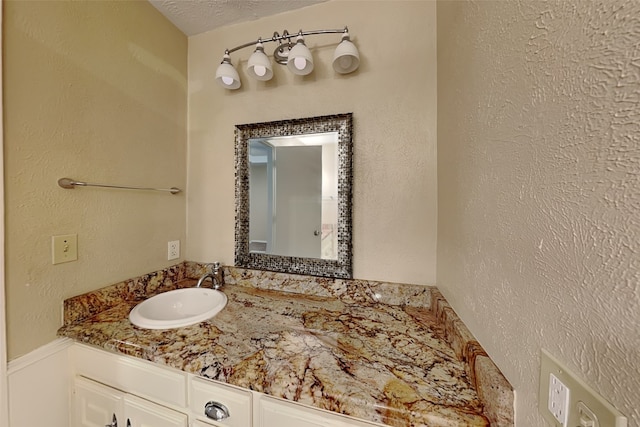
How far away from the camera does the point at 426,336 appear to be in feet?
2.61

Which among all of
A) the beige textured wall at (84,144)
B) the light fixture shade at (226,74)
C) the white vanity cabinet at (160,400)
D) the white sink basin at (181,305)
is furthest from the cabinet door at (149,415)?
the light fixture shade at (226,74)

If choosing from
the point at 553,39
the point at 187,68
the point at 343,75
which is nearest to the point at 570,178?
the point at 553,39

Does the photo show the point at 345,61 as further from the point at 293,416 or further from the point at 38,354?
the point at 38,354

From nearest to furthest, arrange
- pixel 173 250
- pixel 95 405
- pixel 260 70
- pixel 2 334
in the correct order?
pixel 2 334 < pixel 95 405 < pixel 260 70 < pixel 173 250

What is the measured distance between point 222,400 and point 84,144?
3.58 ft

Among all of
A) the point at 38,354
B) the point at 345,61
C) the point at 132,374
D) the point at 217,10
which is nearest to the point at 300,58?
the point at 345,61

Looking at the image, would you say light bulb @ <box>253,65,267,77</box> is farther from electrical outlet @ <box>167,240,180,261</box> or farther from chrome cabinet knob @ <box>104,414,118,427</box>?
chrome cabinet knob @ <box>104,414,118,427</box>

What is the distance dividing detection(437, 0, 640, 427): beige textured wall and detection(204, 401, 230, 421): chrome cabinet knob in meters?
0.72

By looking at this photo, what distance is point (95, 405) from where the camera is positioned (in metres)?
0.84

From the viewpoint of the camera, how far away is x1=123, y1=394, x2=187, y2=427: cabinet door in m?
0.72

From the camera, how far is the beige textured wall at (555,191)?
0.87ft

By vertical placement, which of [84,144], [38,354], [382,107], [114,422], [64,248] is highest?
[382,107]

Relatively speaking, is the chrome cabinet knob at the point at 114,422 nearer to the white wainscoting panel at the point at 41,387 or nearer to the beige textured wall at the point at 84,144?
the white wainscoting panel at the point at 41,387

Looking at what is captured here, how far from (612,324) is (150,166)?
159 centimetres
